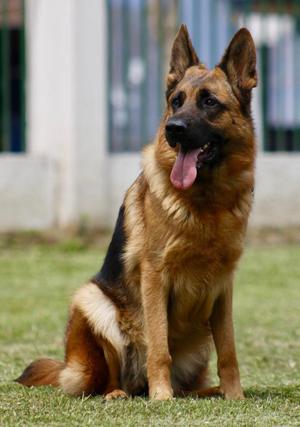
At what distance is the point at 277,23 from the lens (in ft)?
54.7

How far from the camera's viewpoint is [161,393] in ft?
20.1

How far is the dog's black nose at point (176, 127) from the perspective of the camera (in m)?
6.01

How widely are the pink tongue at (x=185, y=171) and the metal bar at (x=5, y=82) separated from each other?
9.38 meters

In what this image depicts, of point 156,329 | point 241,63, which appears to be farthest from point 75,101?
point 156,329

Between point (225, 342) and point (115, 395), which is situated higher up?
point (225, 342)

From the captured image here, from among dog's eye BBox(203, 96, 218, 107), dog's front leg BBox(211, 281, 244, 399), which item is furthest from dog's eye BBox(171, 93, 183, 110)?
dog's front leg BBox(211, 281, 244, 399)

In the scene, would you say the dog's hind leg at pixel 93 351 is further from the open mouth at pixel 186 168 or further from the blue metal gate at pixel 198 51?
the blue metal gate at pixel 198 51

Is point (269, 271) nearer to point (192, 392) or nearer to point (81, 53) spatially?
point (81, 53)

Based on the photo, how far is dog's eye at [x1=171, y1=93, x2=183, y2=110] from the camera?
20.5ft

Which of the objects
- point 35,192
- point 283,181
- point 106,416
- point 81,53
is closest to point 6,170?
point 35,192

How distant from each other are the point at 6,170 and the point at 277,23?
4.79m

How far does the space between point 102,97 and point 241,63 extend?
29.1 feet

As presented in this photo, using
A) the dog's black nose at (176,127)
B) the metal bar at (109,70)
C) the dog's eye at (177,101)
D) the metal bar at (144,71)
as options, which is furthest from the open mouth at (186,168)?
the metal bar at (144,71)

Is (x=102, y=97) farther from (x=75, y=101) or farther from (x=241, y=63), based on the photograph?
(x=241, y=63)
